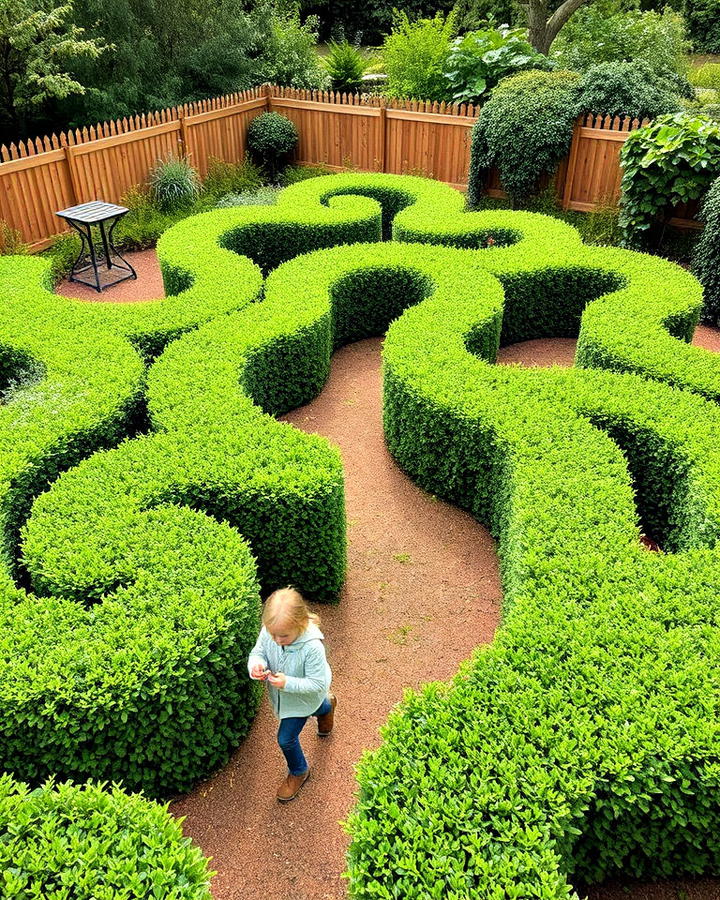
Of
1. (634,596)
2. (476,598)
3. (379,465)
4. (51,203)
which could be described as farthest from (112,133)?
(634,596)

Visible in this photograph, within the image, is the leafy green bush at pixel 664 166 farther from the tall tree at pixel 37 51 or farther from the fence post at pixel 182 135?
the tall tree at pixel 37 51

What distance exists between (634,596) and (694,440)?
2.37 metres

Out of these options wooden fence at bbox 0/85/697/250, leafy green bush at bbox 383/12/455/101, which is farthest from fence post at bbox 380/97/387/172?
leafy green bush at bbox 383/12/455/101

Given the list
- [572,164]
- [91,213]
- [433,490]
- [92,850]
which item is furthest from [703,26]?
[92,850]

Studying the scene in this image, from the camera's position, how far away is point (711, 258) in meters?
11.3

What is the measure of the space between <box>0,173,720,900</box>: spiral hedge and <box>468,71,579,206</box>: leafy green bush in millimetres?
4632

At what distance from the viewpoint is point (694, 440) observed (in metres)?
6.48

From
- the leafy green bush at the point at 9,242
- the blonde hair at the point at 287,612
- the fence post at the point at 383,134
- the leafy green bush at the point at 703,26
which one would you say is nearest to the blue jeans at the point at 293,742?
the blonde hair at the point at 287,612

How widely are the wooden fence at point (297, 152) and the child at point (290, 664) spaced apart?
11851mm

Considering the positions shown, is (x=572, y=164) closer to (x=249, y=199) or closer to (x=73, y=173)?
(x=249, y=199)

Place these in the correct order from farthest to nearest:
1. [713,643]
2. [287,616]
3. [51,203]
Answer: [51,203] → [713,643] → [287,616]

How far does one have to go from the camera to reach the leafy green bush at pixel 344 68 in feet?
74.5

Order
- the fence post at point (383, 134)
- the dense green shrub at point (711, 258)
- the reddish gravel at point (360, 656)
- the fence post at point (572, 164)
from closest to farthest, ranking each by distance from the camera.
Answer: the reddish gravel at point (360, 656) < the dense green shrub at point (711, 258) < the fence post at point (572, 164) < the fence post at point (383, 134)

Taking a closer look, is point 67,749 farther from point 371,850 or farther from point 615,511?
point 615,511
